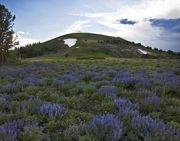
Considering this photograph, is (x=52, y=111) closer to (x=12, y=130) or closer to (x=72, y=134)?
(x=72, y=134)

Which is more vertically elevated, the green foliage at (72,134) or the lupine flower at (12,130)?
the lupine flower at (12,130)

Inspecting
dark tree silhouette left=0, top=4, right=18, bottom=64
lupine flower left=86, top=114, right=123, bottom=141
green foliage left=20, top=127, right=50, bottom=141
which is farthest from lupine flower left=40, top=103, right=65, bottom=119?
dark tree silhouette left=0, top=4, right=18, bottom=64

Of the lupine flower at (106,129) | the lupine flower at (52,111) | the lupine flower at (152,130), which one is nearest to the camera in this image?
the lupine flower at (152,130)

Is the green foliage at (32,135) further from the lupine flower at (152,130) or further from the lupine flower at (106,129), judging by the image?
the lupine flower at (152,130)

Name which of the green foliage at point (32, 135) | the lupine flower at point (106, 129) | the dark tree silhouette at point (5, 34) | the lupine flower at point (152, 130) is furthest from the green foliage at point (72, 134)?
the dark tree silhouette at point (5, 34)

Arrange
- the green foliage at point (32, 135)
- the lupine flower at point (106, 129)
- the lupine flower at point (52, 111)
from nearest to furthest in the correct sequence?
the lupine flower at point (106, 129)
the green foliage at point (32, 135)
the lupine flower at point (52, 111)

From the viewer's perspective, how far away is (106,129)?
3.96m

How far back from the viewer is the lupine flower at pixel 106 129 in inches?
150

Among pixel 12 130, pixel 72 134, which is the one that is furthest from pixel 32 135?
pixel 72 134

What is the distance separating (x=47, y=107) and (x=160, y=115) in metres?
2.53

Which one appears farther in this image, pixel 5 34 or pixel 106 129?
pixel 5 34

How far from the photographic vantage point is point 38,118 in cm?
507

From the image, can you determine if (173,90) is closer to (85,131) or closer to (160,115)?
(160,115)

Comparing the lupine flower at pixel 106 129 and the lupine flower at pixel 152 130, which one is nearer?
the lupine flower at pixel 152 130
